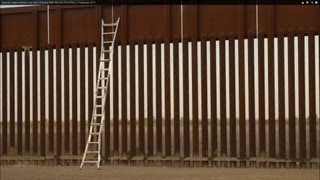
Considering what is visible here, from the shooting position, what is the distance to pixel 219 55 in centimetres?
1786

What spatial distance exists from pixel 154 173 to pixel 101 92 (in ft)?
11.2

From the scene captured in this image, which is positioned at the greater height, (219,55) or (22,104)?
(219,55)

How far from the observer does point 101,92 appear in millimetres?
18922

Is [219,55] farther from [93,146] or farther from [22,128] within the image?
[22,128]

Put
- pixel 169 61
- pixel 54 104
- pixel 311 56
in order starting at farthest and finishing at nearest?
pixel 54 104, pixel 169 61, pixel 311 56

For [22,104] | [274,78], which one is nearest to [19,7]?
[22,104]

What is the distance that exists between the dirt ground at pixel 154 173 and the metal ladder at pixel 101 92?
0.52 meters

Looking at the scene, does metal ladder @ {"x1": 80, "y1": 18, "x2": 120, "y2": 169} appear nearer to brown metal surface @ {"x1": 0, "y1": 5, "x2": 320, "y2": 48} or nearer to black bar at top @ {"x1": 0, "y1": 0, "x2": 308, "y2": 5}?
brown metal surface @ {"x1": 0, "y1": 5, "x2": 320, "y2": 48}

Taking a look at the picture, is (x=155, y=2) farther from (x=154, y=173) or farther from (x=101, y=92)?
(x=154, y=173)

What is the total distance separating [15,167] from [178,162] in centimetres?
462

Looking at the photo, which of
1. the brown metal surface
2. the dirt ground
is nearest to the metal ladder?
the brown metal surface

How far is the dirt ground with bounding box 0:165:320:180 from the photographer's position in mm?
15430

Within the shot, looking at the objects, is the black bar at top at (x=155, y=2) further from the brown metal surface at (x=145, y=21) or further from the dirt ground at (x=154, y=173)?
the dirt ground at (x=154, y=173)

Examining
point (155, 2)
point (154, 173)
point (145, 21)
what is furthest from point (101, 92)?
point (154, 173)
